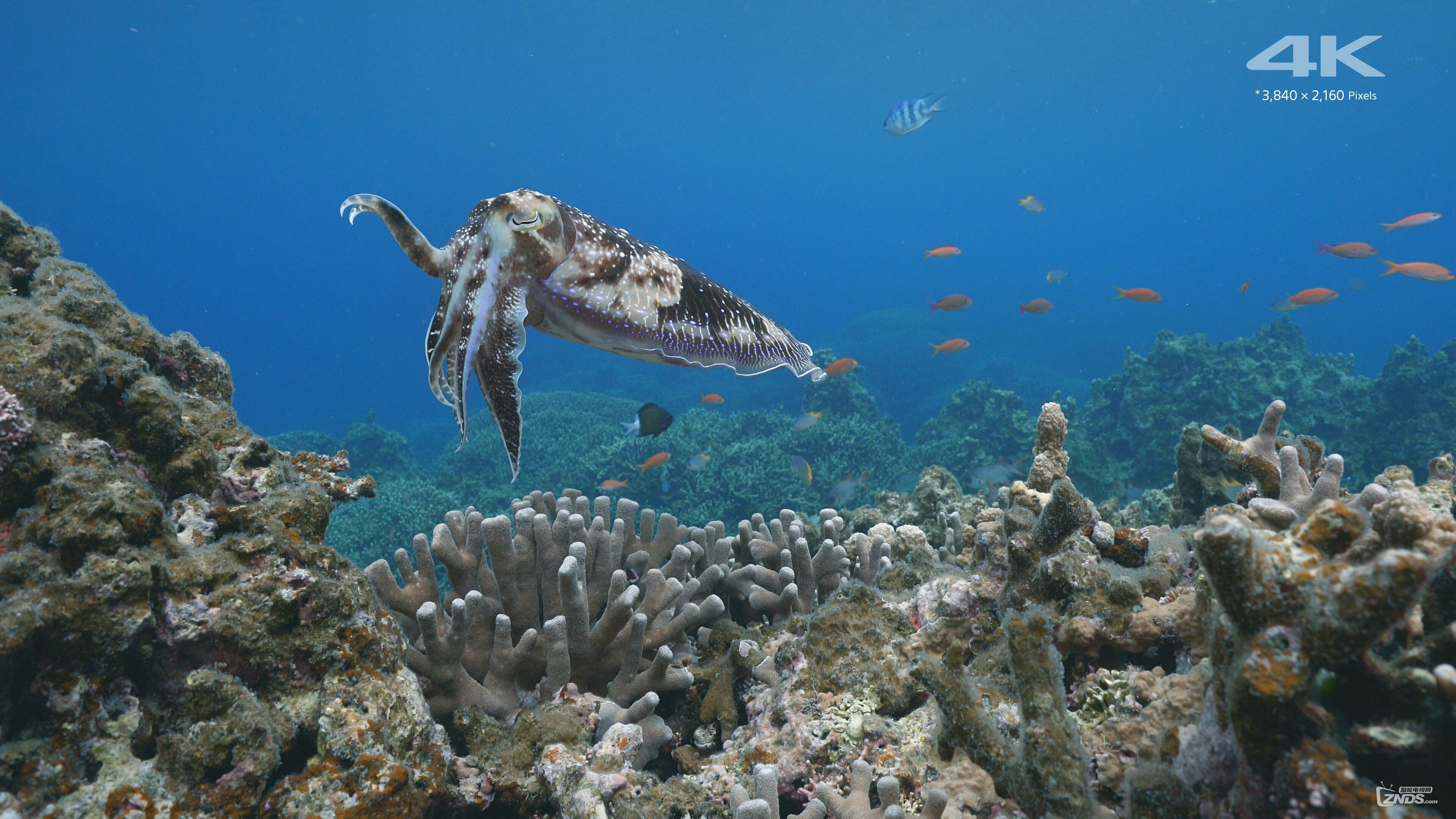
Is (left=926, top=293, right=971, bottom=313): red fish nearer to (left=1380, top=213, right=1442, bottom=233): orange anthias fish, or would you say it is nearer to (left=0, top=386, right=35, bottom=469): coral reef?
(left=1380, top=213, right=1442, bottom=233): orange anthias fish

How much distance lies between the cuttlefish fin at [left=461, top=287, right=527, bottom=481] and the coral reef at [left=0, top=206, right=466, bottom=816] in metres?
0.84

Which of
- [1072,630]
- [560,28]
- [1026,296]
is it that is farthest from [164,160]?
[1072,630]

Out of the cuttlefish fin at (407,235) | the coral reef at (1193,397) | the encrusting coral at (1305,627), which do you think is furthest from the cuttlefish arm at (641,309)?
the coral reef at (1193,397)

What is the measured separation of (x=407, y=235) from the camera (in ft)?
7.99

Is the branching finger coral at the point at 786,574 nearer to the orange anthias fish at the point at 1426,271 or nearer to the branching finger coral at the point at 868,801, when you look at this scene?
the branching finger coral at the point at 868,801

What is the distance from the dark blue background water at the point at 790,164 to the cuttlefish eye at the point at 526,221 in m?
26.6

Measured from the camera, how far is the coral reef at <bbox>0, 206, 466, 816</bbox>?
160 centimetres

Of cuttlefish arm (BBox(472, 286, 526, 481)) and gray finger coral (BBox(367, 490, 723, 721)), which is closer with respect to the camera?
cuttlefish arm (BBox(472, 286, 526, 481))

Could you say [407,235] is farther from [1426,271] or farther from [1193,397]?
[1193,397]

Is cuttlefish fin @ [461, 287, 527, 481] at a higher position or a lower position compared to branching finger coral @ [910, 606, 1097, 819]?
higher

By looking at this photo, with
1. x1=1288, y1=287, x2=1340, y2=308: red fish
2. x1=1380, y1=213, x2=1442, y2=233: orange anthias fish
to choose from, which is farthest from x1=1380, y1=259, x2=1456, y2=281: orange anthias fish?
x1=1288, y1=287, x2=1340, y2=308: red fish

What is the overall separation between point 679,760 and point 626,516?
1.44m

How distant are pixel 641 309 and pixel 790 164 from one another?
166m

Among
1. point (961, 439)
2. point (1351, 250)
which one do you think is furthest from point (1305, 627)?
point (961, 439)
